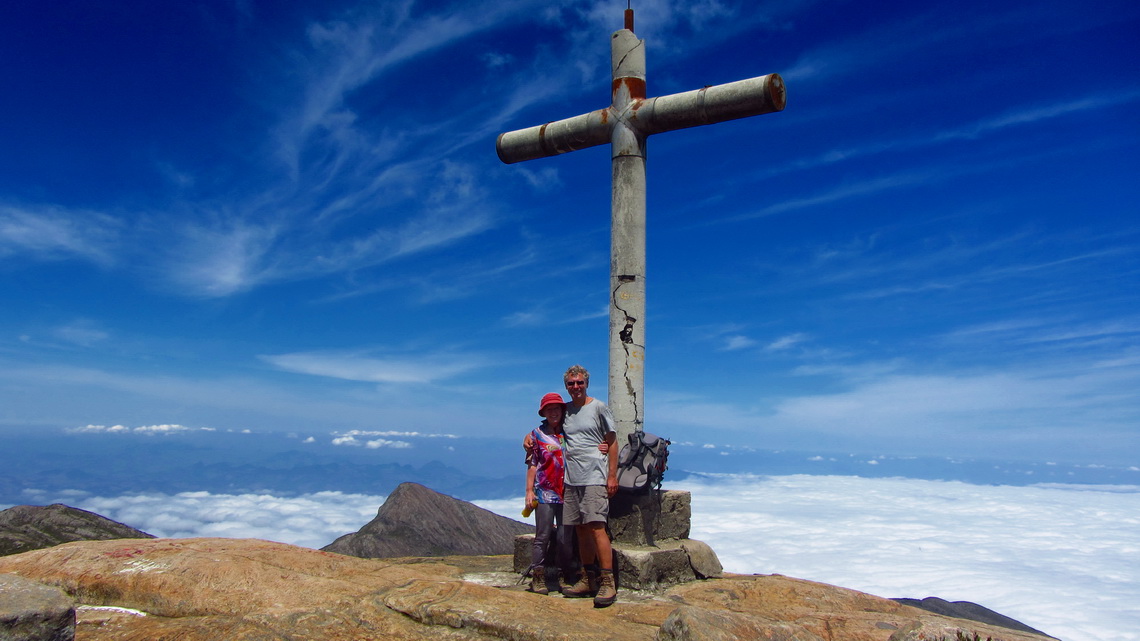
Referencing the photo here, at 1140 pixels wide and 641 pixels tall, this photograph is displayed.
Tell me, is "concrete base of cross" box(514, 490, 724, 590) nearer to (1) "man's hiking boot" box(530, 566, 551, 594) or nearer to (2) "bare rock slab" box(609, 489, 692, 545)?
(2) "bare rock slab" box(609, 489, 692, 545)

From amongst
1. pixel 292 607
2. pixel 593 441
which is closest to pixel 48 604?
pixel 292 607

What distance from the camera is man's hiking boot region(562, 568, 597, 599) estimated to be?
25.0 ft

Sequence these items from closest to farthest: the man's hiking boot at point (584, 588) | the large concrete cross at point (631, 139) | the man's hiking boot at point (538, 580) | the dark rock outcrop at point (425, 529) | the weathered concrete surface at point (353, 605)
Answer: the weathered concrete surface at point (353, 605) < the man's hiking boot at point (584, 588) < the man's hiking boot at point (538, 580) < the large concrete cross at point (631, 139) < the dark rock outcrop at point (425, 529)

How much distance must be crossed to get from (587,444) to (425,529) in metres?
42.7

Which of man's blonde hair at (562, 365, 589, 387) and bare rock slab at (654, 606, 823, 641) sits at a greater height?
man's blonde hair at (562, 365, 589, 387)

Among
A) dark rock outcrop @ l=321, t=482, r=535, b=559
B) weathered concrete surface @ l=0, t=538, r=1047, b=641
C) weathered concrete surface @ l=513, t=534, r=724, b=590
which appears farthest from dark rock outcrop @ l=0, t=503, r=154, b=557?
weathered concrete surface @ l=513, t=534, r=724, b=590

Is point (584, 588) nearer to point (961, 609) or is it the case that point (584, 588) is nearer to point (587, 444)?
point (587, 444)

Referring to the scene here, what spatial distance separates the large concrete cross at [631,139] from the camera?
849 centimetres

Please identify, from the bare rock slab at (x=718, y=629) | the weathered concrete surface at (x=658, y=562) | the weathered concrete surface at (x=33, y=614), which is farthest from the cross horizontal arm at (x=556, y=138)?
the weathered concrete surface at (x=33, y=614)

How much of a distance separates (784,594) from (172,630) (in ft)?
20.5

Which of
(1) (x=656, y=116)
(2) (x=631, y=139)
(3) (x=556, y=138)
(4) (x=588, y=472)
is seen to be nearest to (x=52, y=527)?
(3) (x=556, y=138)

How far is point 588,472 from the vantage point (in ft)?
24.3

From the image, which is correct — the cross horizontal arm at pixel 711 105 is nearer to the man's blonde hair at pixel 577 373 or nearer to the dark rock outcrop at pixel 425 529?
the man's blonde hair at pixel 577 373

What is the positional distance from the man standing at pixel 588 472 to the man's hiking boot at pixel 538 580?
1.23 ft
